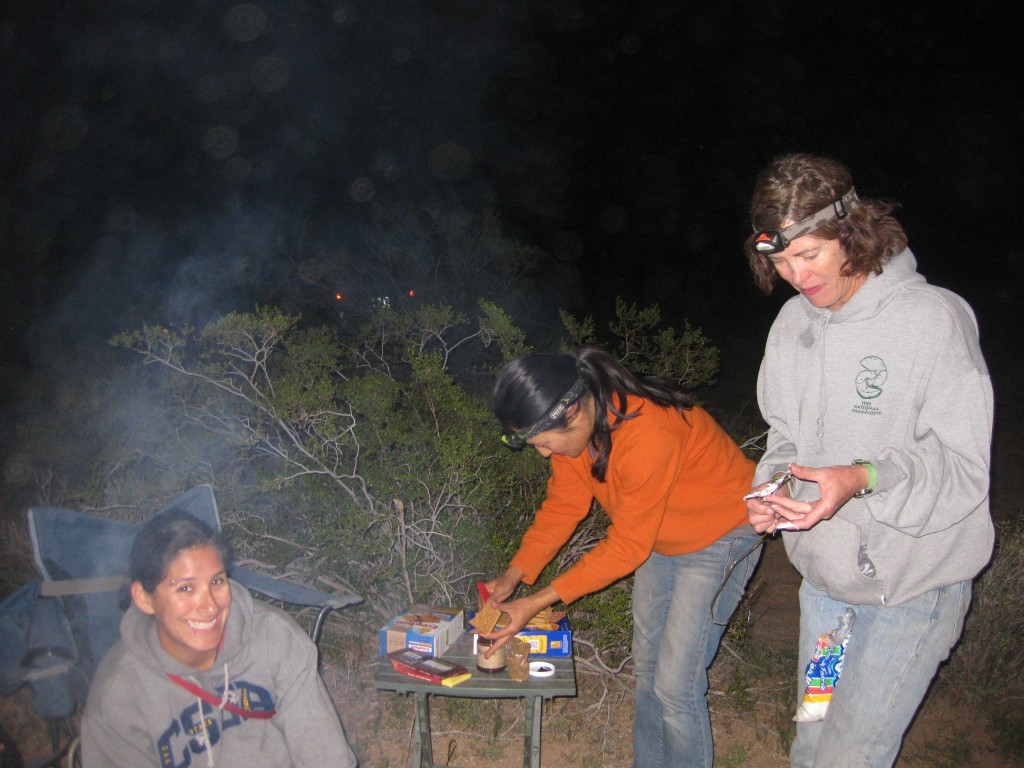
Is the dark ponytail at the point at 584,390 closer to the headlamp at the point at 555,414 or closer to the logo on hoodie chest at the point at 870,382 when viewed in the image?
the headlamp at the point at 555,414

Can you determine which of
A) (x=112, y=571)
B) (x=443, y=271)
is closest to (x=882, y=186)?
(x=443, y=271)

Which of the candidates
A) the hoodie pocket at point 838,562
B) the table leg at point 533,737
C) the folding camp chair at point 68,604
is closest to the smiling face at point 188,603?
the folding camp chair at point 68,604

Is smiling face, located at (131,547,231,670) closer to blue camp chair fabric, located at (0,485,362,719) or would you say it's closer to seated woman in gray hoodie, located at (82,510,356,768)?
seated woman in gray hoodie, located at (82,510,356,768)

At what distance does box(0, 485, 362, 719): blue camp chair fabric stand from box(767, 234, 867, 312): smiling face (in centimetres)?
183

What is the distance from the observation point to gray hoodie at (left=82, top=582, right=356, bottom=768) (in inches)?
75.2

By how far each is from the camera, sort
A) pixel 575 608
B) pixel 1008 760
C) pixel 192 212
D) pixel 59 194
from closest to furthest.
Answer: pixel 1008 760 < pixel 575 608 < pixel 192 212 < pixel 59 194

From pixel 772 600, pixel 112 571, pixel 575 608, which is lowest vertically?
pixel 772 600

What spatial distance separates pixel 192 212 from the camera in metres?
13.1

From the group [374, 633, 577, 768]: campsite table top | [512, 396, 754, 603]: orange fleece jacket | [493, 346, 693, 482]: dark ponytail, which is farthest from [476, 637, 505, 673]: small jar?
[493, 346, 693, 482]: dark ponytail

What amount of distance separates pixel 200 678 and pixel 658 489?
55.4 inches

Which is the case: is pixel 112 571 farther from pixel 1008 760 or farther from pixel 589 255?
pixel 589 255

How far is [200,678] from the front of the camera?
2.03m

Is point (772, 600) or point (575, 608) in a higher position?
point (575, 608)

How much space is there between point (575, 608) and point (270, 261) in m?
6.53
